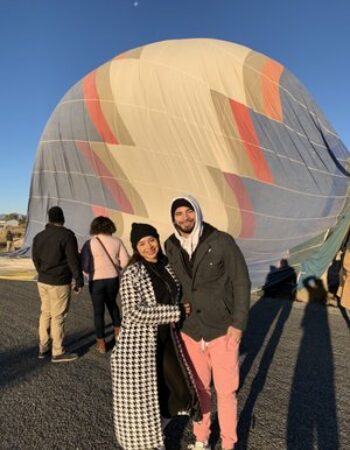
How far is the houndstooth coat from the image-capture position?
8.86ft

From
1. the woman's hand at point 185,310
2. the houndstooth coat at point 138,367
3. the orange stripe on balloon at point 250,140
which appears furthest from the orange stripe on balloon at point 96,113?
the houndstooth coat at point 138,367

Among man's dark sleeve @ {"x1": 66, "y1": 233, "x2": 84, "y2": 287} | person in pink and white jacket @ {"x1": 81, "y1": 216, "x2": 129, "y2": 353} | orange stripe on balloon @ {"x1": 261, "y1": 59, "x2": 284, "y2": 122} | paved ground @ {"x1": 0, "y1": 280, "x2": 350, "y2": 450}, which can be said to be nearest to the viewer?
paved ground @ {"x1": 0, "y1": 280, "x2": 350, "y2": 450}

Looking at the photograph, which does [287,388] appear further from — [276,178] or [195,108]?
[195,108]

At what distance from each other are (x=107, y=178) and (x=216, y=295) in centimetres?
719

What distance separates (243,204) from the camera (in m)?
8.73

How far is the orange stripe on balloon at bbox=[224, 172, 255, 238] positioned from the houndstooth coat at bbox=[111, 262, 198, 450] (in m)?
6.11

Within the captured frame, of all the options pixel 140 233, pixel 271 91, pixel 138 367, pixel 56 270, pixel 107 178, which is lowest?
pixel 138 367

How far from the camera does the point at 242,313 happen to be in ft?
9.26

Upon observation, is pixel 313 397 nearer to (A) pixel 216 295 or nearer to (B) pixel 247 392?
(B) pixel 247 392

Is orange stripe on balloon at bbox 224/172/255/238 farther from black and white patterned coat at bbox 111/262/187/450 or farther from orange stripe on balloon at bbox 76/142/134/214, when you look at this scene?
black and white patterned coat at bbox 111/262/187/450

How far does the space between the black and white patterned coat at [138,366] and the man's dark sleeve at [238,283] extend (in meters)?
0.43

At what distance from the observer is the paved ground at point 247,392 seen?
10.8 ft

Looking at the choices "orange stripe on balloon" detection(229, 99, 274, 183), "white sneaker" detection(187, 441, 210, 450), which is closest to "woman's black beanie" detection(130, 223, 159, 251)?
"white sneaker" detection(187, 441, 210, 450)

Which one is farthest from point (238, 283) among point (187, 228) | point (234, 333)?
point (187, 228)
